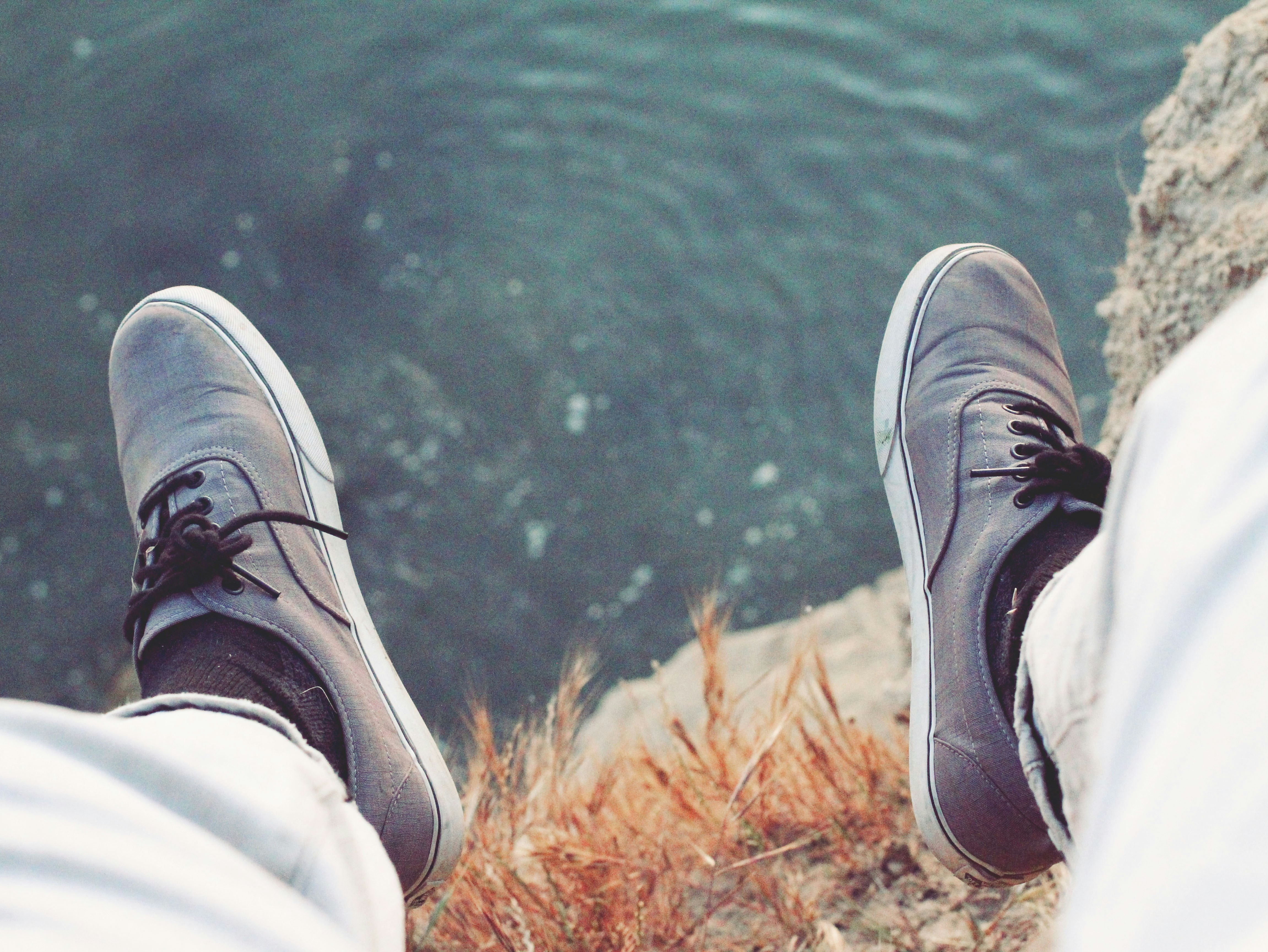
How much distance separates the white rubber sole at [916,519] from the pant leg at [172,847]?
80 cm

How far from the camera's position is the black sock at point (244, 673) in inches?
55.7

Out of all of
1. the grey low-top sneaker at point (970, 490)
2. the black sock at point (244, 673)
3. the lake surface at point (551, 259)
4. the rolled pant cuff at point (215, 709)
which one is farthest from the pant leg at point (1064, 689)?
the lake surface at point (551, 259)

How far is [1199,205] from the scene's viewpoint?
5.74ft

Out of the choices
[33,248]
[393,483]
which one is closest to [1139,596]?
[393,483]

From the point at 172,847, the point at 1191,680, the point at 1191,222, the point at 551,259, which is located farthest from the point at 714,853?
the point at 551,259

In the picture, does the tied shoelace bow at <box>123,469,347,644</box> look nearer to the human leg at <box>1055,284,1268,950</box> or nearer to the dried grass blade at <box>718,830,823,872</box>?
the dried grass blade at <box>718,830,823,872</box>

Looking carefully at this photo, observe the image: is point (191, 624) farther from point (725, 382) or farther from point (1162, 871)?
point (725, 382)

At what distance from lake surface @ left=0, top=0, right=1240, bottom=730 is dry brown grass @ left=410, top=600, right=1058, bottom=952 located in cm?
106

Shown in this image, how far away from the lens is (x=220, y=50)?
386 centimetres

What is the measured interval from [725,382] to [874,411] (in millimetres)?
1253

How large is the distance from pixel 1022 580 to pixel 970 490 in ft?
0.71

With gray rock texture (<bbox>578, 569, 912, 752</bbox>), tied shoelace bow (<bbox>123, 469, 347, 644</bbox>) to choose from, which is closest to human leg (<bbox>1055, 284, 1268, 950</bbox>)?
tied shoelace bow (<bbox>123, 469, 347, 644</bbox>)

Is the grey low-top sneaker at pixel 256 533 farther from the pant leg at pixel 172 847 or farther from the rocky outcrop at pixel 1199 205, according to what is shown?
the rocky outcrop at pixel 1199 205

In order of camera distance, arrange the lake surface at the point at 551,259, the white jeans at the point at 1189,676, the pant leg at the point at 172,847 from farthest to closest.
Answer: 1. the lake surface at the point at 551,259
2. the pant leg at the point at 172,847
3. the white jeans at the point at 1189,676
